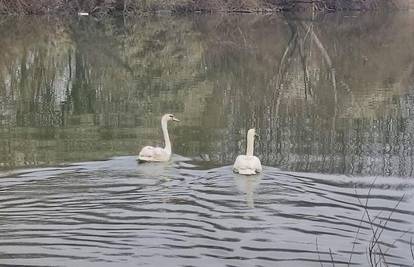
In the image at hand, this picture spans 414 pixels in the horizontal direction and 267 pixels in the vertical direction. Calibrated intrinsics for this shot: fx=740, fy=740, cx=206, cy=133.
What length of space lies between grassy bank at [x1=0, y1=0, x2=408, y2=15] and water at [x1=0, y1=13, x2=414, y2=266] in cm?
2586

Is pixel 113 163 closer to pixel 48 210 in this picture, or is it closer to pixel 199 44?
pixel 48 210

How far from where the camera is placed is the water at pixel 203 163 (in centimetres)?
742

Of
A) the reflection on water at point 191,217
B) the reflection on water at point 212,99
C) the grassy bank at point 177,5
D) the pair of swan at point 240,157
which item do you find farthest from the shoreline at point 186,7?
the reflection on water at point 191,217

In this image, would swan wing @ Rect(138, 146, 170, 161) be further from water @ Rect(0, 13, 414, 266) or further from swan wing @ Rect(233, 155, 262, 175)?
swan wing @ Rect(233, 155, 262, 175)

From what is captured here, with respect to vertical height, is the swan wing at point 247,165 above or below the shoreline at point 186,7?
below

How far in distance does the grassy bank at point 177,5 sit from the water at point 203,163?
84.8ft

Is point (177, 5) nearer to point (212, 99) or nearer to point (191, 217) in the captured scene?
point (212, 99)

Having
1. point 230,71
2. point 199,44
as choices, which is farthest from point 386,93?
point 199,44

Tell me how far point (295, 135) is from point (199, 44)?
72.6ft

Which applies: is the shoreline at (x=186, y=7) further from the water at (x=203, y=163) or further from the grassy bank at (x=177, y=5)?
the water at (x=203, y=163)

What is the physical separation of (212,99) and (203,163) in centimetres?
663

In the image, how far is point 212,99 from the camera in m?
17.7

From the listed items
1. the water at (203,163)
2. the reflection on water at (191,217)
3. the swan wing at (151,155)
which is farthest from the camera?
the swan wing at (151,155)

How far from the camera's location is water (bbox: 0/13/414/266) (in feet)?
24.3
